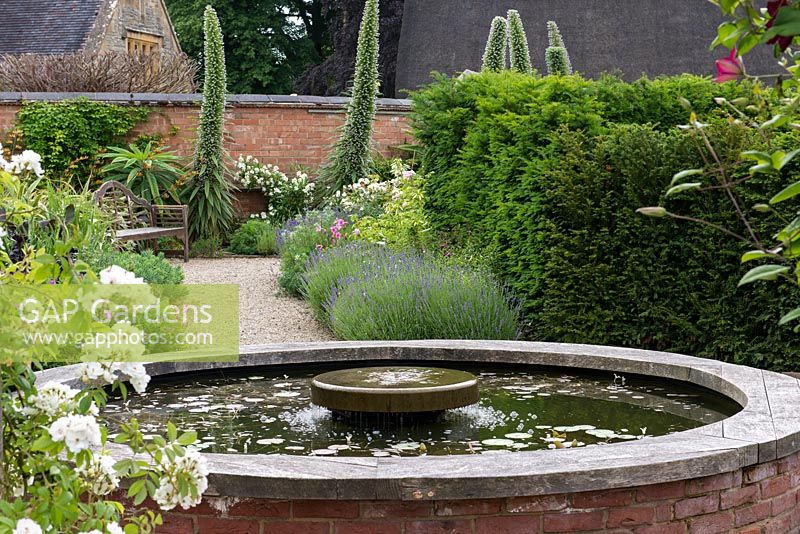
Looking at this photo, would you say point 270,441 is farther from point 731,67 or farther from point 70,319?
point 731,67

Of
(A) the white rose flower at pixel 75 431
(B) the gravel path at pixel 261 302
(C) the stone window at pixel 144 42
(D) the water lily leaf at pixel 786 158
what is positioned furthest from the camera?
(C) the stone window at pixel 144 42

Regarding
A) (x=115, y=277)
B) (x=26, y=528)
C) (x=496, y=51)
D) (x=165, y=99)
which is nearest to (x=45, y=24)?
(x=165, y=99)

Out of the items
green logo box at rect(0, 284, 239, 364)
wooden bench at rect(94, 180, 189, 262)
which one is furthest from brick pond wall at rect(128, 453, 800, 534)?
wooden bench at rect(94, 180, 189, 262)

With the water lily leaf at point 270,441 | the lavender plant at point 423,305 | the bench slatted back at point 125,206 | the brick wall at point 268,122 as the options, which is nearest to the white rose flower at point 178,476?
the water lily leaf at point 270,441

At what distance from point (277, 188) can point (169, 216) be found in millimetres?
1947

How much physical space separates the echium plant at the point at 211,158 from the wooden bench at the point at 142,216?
41cm

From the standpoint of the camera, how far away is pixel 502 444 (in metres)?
4.17

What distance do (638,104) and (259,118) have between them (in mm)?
8468

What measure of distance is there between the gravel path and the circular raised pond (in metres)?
3.11

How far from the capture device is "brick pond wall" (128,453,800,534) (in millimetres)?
3191

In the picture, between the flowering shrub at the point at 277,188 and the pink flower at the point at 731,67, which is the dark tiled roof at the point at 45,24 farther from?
the pink flower at the point at 731,67

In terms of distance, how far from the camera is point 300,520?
3227mm

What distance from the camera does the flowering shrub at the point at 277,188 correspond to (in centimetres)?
1509

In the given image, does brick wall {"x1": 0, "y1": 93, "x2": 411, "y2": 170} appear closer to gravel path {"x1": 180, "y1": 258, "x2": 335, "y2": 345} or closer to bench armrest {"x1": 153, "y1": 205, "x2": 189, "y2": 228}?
bench armrest {"x1": 153, "y1": 205, "x2": 189, "y2": 228}
